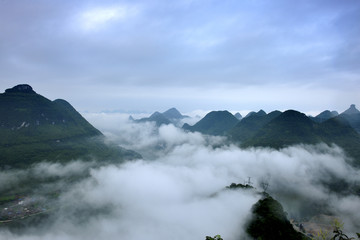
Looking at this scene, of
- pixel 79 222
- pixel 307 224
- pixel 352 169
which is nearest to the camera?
pixel 307 224

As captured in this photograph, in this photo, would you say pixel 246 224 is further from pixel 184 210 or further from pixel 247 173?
pixel 247 173

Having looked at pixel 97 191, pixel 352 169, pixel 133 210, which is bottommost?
pixel 133 210

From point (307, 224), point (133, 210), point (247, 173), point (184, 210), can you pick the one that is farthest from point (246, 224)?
point (247, 173)

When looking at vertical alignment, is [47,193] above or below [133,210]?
above

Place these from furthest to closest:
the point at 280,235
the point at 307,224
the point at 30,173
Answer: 1. the point at 30,173
2. the point at 307,224
3. the point at 280,235

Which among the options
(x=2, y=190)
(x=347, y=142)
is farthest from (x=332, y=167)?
(x=2, y=190)

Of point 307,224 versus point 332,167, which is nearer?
point 307,224
